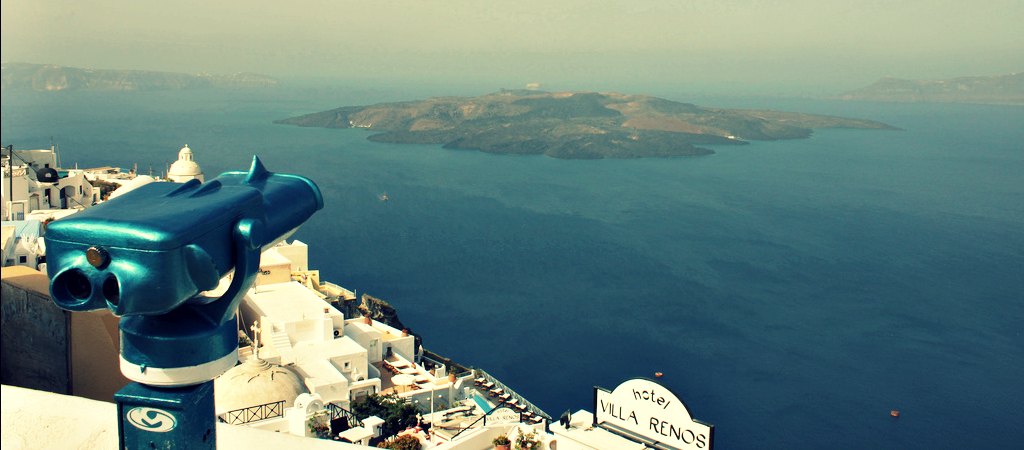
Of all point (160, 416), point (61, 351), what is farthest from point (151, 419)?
point (61, 351)

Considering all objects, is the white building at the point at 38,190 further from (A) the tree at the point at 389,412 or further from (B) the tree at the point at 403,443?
(B) the tree at the point at 403,443

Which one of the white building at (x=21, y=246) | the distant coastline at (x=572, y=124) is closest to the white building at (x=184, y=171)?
the white building at (x=21, y=246)

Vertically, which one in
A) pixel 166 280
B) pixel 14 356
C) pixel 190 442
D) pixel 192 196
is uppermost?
pixel 192 196

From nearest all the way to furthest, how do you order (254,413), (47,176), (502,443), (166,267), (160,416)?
(166,267)
(160,416)
(502,443)
(254,413)
(47,176)

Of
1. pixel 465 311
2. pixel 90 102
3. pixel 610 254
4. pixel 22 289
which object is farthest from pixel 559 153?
pixel 22 289

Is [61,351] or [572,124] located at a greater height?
[572,124]

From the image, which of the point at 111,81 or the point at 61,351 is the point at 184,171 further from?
the point at 111,81

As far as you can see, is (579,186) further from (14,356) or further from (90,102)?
(90,102)

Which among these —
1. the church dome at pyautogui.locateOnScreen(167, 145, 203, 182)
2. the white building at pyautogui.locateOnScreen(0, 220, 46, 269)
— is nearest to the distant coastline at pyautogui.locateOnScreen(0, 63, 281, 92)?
the church dome at pyautogui.locateOnScreen(167, 145, 203, 182)
